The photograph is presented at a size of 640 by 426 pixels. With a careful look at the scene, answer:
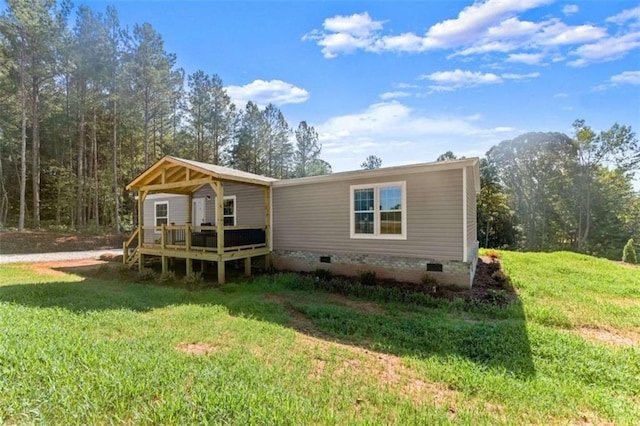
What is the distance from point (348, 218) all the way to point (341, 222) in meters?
0.27

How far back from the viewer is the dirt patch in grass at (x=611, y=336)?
484cm

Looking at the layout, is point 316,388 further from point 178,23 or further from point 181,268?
point 178,23

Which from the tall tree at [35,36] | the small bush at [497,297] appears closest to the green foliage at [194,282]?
the small bush at [497,297]

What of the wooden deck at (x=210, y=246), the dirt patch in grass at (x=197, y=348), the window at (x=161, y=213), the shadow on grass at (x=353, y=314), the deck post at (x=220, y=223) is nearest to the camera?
the dirt patch in grass at (x=197, y=348)

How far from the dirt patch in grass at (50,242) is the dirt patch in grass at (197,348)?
16772 millimetres

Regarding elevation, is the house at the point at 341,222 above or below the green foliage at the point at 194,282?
above

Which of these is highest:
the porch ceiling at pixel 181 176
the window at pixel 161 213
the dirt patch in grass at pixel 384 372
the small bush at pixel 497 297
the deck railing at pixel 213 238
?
the porch ceiling at pixel 181 176

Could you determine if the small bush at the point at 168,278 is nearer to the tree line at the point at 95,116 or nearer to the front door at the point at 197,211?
the front door at the point at 197,211

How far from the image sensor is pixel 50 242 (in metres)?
16.7

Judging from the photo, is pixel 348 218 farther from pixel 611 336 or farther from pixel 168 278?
pixel 611 336

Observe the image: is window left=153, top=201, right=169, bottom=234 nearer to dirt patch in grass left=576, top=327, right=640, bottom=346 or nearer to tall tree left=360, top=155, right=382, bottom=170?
dirt patch in grass left=576, top=327, right=640, bottom=346

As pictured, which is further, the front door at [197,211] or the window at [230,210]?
the front door at [197,211]

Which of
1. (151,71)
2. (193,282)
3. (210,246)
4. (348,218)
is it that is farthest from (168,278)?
(151,71)

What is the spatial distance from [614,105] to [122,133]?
29.6 metres
